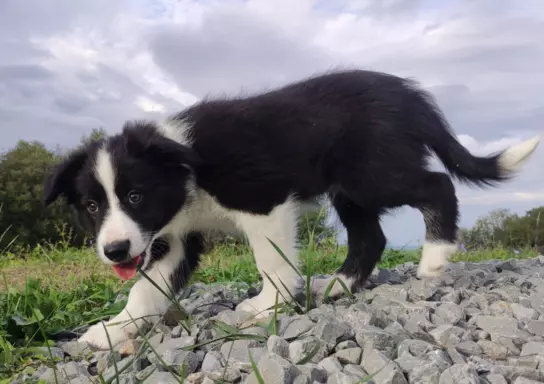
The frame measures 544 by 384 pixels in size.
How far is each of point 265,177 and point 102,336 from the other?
1337 millimetres

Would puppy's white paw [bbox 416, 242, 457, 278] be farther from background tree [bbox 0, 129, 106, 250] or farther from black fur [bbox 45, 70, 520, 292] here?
background tree [bbox 0, 129, 106, 250]

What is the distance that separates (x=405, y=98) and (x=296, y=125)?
880 mm

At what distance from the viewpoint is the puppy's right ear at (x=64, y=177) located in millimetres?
3496

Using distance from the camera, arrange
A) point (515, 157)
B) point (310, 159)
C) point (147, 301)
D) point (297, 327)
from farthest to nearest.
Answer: point (515, 157)
point (310, 159)
point (147, 301)
point (297, 327)

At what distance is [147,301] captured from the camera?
3537 mm

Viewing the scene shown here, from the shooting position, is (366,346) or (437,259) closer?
(366,346)

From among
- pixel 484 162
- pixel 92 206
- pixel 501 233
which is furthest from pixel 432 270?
pixel 501 233

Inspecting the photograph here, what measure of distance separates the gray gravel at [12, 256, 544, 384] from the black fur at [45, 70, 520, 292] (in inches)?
25.1

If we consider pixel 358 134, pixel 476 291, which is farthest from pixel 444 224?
pixel 358 134

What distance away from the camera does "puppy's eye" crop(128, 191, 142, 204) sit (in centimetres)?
333

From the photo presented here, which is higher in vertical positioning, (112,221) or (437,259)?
(112,221)

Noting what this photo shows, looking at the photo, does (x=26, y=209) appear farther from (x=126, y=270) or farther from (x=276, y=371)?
(x=276, y=371)

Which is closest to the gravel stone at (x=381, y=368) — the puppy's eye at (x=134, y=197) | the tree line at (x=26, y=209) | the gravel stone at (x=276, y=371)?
the gravel stone at (x=276, y=371)

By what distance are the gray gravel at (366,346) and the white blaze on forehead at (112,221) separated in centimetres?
52
